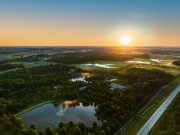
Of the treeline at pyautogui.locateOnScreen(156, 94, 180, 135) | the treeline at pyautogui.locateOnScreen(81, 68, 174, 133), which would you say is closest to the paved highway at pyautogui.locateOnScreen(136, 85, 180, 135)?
the treeline at pyautogui.locateOnScreen(156, 94, 180, 135)

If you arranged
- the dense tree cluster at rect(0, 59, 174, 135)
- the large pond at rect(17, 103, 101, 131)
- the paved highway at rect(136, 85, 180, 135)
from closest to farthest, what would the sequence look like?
the paved highway at rect(136, 85, 180, 135) < the dense tree cluster at rect(0, 59, 174, 135) < the large pond at rect(17, 103, 101, 131)

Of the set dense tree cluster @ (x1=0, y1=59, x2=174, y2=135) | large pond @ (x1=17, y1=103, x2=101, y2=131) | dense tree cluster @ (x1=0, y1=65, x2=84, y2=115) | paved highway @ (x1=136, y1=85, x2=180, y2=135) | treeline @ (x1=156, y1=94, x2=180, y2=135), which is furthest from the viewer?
dense tree cluster @ (x1=0, y1=65, x2=84, y2=115)

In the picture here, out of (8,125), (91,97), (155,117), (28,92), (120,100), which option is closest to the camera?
(8,125)

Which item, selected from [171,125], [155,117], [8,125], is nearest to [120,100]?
[155,117]

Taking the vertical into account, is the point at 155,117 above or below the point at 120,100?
below

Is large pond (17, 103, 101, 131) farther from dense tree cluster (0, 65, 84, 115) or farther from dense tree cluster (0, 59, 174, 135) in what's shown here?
dense tree cluster (0, 65, 84, 115)

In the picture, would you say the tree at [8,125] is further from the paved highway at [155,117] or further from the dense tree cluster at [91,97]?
the paved highway at [155,117]

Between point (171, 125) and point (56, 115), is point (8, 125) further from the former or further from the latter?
point (171, 125)

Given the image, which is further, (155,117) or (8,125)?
(155,117)

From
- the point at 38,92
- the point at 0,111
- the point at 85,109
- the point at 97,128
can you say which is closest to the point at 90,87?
the point at 85,109

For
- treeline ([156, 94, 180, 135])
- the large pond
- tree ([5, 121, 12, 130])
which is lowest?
the large pond
